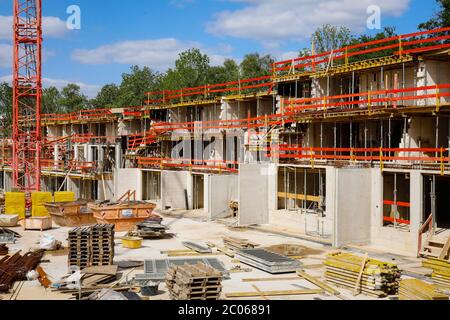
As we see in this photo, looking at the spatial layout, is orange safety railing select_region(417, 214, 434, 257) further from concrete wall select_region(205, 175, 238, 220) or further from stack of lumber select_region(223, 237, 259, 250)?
concrete wall select_region(205, 175, 238, 220)

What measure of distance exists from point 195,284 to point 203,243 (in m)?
9.71

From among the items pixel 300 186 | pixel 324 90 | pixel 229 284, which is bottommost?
pixel 229 284

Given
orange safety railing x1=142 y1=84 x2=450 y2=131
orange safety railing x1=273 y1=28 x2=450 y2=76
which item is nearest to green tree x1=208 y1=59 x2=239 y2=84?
orange safety railing x1=273 y1=28 x2=450 y2=76

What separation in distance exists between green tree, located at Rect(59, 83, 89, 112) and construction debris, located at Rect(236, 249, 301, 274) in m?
85.9

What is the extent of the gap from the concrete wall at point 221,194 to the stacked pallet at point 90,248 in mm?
12556

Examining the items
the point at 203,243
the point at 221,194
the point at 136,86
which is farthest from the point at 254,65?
the point at 203,243

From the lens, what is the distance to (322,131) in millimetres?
30781

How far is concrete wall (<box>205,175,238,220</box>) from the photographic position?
31.3 meters

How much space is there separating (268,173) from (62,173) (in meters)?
24.4

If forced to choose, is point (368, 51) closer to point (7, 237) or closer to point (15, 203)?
point (7, 237)

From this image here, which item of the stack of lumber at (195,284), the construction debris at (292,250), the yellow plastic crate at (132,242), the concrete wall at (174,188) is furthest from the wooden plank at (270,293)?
the concrete wall at (174,188)
